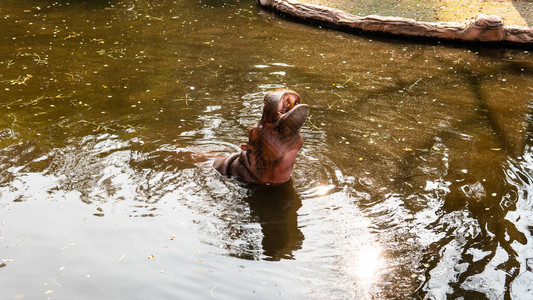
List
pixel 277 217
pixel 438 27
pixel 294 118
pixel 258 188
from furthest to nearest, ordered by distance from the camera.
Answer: pixel 438 27
pixel 258 188
pixel 277 217
pixel 294 118

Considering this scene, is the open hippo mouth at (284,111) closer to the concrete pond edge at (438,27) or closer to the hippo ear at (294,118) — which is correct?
the hippo ear at (294,118)

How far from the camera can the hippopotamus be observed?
5.41m

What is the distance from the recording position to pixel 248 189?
5906mm

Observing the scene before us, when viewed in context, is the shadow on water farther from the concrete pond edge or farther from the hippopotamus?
the concrete pond edge

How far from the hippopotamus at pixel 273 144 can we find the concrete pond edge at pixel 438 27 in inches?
268

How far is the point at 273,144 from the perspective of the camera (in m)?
5.56

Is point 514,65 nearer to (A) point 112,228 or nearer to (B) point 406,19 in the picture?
(B) point 406,19

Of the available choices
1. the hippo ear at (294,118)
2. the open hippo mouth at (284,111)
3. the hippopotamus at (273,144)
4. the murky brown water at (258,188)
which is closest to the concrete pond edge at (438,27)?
the murky brown water at (258,188)

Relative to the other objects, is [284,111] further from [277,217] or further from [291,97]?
[277,217]

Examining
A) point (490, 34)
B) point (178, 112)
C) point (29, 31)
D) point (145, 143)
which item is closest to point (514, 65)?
point (490, 34)

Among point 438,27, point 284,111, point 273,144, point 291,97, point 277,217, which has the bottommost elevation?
point 277,217

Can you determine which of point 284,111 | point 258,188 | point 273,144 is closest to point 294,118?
point 284,111

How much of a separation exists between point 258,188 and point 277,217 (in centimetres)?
51

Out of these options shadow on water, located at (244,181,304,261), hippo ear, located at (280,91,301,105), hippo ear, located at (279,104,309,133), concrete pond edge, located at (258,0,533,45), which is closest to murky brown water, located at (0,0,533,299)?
shadow on water, located at (244,181,304,261)
